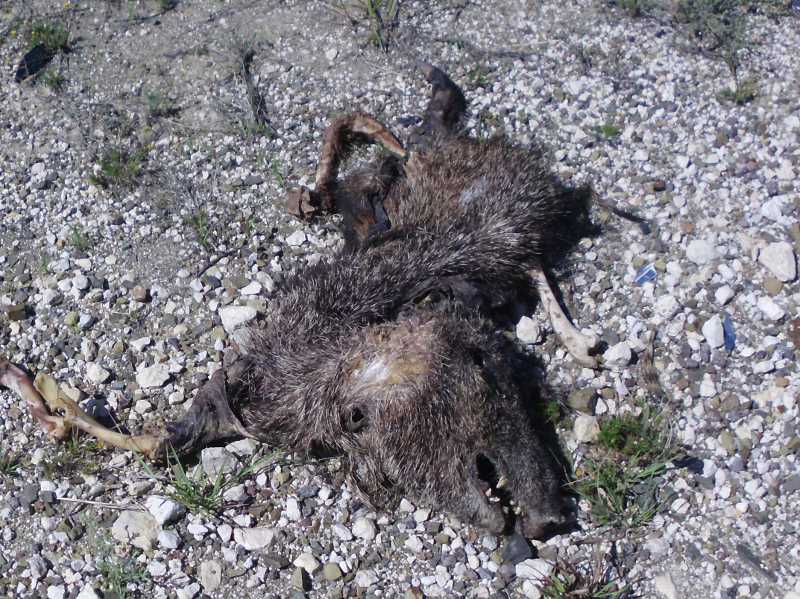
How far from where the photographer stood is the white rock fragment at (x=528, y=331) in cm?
489

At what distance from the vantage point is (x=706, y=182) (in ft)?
17.6

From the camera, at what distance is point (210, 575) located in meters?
4.22

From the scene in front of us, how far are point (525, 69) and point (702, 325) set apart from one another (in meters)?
2.36

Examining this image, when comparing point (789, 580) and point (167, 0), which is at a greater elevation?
point (167, 0)

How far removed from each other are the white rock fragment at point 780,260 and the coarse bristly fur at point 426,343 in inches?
45.2

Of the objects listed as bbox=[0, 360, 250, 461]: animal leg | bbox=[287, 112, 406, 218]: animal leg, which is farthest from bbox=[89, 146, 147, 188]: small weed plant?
bbox=[0, 360, 250, 461]: animal leg

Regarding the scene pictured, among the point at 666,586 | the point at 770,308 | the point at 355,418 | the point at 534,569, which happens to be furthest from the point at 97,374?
the point at 770,308

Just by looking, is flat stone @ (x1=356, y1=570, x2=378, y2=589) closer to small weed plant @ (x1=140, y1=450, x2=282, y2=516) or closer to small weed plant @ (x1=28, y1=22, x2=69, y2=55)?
small weed plant @ (x1=140, y1=450, x2=282, y2=516)

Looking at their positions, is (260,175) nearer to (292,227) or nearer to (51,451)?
(292,227)

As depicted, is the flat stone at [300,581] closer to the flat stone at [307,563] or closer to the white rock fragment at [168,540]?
the flat stone at [307,563]

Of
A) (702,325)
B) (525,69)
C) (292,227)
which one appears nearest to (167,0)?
(292,227)

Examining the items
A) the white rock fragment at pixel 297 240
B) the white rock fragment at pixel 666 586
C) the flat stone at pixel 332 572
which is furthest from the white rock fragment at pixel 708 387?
the white rock fragment at pixel 297 240

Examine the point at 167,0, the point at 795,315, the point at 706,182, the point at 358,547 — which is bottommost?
the point at 358,547

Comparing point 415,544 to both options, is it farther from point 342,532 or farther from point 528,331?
point 528,331
